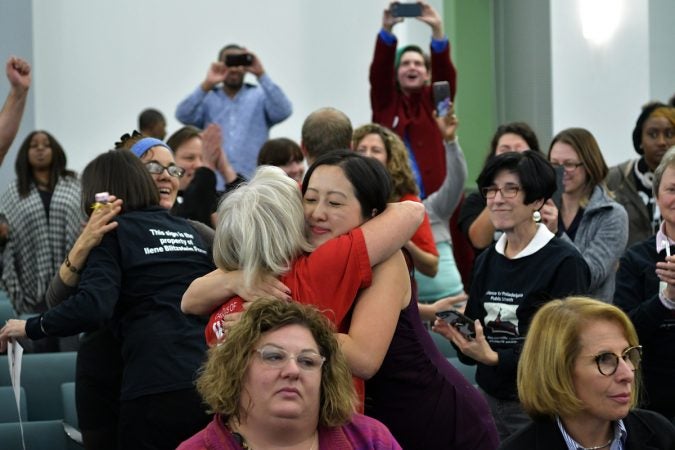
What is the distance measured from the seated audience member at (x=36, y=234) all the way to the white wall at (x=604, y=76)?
3604 millimetres

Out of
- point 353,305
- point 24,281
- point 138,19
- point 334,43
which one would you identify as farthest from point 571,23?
point 353,305

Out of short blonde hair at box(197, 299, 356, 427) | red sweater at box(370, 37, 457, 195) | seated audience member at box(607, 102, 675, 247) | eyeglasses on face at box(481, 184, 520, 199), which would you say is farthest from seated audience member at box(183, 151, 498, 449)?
red sweater at box(370, 37, 457, 195)

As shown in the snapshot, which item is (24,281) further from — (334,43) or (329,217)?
(329,217)

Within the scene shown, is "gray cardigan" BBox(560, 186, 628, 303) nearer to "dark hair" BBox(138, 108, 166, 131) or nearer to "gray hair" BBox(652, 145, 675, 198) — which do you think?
"gray hair" BBox(652, 145, 675, 198)

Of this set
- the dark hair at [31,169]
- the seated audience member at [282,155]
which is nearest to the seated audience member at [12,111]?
the seated audience member at [282,155]

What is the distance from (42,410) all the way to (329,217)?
2512 millimetres

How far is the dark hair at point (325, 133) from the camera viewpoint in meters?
4.84

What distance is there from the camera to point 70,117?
9.77 m

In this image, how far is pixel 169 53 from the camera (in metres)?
9.91

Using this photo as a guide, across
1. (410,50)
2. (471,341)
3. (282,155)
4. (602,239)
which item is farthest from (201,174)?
(410,50)

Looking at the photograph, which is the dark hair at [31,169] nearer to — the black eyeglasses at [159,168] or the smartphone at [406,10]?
the smartphone at [406,10]

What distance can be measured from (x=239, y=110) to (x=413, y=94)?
132 centimetres

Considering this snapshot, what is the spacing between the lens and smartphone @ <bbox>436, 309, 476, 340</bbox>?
3.44m

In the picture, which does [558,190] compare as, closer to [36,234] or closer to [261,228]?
[261,228]
